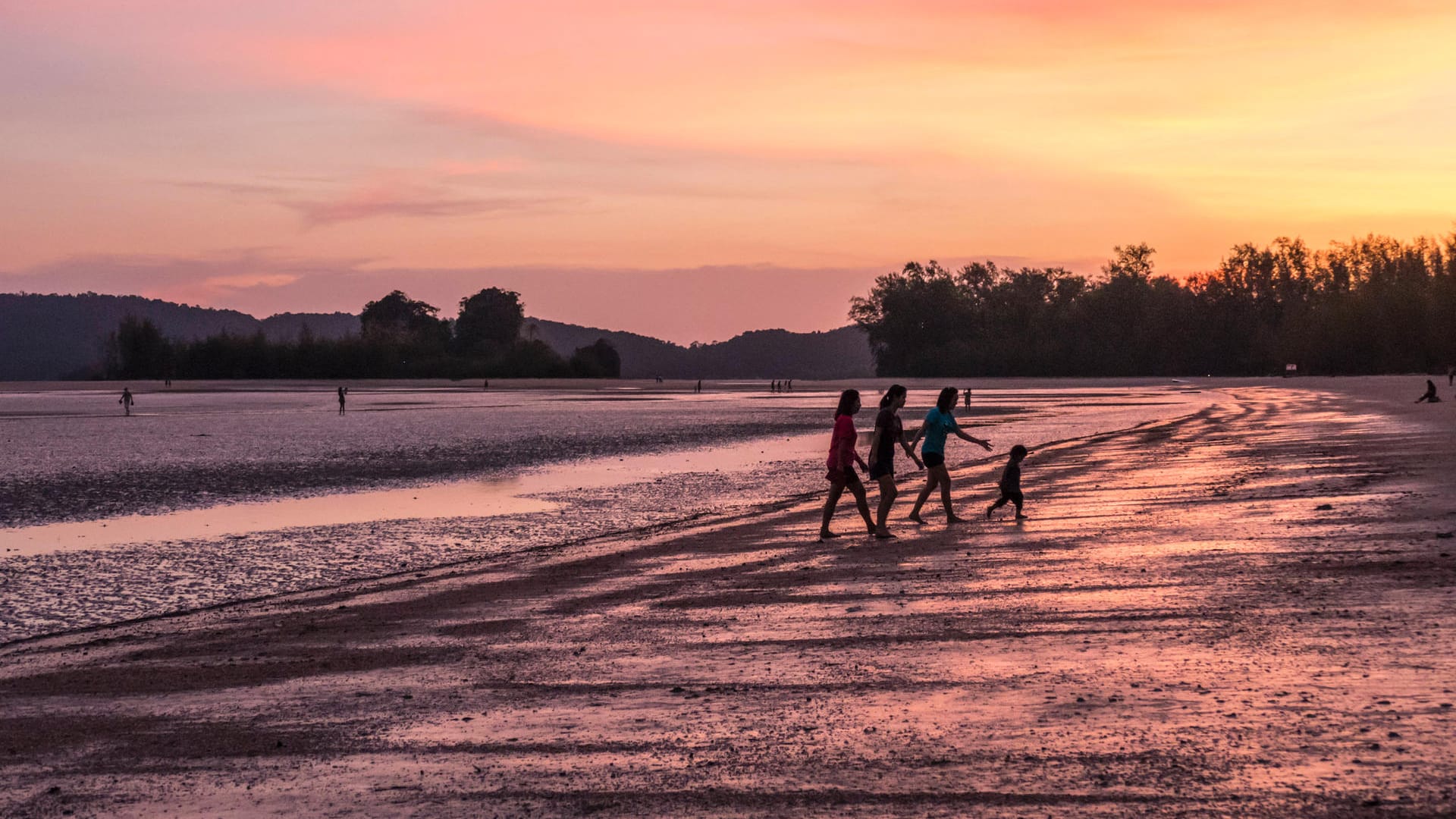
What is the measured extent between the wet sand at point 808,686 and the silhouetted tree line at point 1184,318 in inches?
3985

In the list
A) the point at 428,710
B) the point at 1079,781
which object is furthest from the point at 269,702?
the point at 1079,781

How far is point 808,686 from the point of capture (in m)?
7.94

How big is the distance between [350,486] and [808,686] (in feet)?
67.3

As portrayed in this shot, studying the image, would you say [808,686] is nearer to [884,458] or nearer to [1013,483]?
[884,458]

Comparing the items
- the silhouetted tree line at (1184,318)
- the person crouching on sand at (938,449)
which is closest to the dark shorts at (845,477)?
the person crouching on sand at (938,449)

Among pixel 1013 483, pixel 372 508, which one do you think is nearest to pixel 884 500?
pixel 1013 483

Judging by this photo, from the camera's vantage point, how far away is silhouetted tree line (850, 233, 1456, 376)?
111m

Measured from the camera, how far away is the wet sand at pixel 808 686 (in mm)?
5984

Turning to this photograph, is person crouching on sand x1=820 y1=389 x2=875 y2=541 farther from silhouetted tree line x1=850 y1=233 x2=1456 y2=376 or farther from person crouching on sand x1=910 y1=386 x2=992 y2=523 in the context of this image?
silhouetted tree line x1=850 y1=233 x2=1456 y2=376

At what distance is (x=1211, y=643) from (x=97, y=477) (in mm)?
26724

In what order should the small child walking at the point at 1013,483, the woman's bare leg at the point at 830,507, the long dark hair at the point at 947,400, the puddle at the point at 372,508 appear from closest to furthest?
the woman's bare leg at the point at 830,507
the long dark hair at the point at 947,400
the small child walking at the point at 1013,483
the puddle at the point at 372,508

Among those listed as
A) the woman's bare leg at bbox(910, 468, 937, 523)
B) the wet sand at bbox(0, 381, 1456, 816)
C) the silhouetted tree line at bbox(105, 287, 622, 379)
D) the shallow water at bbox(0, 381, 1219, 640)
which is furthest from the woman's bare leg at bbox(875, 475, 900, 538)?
the silhouetted tree line at bbox(105, 287, 622, 379)

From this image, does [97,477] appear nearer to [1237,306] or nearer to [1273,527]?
[1273,527]

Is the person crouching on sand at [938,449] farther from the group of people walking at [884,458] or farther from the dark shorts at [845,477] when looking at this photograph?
the dark shorts at [845,477]
